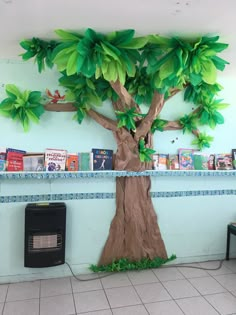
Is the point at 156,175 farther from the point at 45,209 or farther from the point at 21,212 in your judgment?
the point at 21,212

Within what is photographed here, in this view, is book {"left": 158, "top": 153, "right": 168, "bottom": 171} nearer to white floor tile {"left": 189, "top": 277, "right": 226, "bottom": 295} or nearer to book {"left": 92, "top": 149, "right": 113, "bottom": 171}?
book {"left": 92, "top": 149, "right": 113, "bottom": 171}

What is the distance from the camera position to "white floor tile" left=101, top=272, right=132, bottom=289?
248 cm

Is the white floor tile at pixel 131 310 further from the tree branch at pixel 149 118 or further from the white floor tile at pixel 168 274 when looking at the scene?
the tree branch at pixel 149 118

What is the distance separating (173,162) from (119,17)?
5.27 feet

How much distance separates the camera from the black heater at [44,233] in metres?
2.41

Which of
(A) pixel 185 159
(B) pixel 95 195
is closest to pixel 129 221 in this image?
(B) pixel 95 195

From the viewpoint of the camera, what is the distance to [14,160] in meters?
2.49

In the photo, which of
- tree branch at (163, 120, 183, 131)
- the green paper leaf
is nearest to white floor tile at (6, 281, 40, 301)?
tree branch at (163, 120, 183, 131)

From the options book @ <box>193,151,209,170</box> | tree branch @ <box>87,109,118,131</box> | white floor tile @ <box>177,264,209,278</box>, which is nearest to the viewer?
tree branch @ <box>87,109,118,131</box>

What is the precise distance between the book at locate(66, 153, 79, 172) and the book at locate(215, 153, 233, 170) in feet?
4.87

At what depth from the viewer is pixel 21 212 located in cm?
255

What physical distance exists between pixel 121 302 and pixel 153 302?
257 millimetres

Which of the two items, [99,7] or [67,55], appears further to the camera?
[67,55]

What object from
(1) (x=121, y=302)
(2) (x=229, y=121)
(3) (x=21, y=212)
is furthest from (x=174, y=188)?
(3) (x=21, y=212)
